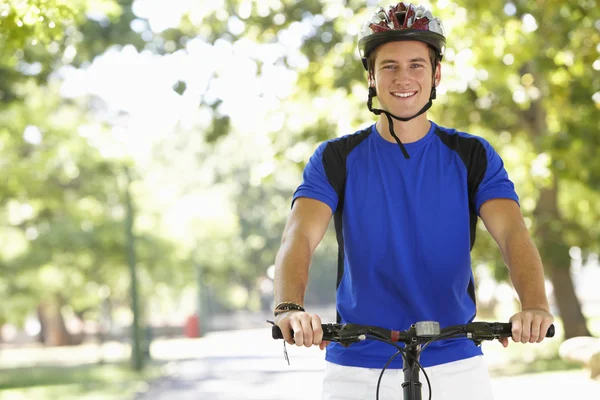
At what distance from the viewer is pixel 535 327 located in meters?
3.17

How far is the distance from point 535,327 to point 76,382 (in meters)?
21.9

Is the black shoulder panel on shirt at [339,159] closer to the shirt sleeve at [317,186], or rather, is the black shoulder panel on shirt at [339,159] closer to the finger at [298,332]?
the shirt sleeve at [317,186]

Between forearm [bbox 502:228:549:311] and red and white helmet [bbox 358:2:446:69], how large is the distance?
754 mm

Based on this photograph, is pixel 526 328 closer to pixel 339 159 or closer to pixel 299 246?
pixel 299 246

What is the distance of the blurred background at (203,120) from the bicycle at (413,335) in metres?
4.37

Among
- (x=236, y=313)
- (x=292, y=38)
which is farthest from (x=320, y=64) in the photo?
(x=236, y=313)

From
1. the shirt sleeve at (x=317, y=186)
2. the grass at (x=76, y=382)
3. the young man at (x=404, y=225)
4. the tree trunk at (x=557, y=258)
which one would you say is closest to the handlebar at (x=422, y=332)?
the young man at (x=404, y=225)

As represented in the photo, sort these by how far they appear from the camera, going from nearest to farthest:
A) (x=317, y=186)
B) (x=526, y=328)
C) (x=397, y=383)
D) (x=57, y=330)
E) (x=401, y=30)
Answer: (x=526, y=328), (x=397, y=383), (x=317, y=186), (x=401, y=30), (x=57, y=330)

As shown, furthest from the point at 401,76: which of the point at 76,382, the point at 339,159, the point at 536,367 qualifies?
the point at 76,382

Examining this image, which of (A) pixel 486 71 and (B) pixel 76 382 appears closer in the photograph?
(A) pixel 486 71

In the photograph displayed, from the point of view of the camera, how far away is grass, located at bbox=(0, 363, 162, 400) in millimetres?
20000

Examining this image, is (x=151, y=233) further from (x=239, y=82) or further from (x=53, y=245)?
(x=239, y=82)

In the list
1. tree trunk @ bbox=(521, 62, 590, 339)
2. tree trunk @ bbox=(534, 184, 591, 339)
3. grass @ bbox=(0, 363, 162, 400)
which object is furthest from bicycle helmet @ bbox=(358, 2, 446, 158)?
tree trunk @ bbox=(534, 184, 591, 339)

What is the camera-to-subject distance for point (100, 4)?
33.3 feet
